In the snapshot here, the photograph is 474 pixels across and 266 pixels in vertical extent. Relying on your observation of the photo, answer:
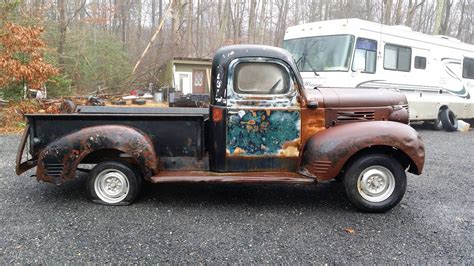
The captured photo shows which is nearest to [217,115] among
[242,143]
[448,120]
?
[242,143]

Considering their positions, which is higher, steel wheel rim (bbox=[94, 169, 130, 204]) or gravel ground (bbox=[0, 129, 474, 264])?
steel wheel rim (bbox=[94, 169, 130, 204])

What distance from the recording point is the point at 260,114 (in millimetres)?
4484

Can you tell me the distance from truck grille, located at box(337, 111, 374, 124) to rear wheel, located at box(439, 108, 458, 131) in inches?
369

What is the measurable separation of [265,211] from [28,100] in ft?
30.9

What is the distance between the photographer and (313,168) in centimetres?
442

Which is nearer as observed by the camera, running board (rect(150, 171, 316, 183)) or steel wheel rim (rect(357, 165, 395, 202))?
running board (rect(150, 171, 316, 183))

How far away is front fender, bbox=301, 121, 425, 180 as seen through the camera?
4.29m

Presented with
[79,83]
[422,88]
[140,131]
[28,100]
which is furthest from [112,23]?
[140,131]

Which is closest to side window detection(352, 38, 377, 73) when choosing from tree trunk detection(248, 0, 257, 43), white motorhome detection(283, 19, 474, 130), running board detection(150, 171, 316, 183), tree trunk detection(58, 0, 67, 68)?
white motorhome detection(283, 19, 474, 130)

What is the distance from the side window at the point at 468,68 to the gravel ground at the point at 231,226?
32.6ft

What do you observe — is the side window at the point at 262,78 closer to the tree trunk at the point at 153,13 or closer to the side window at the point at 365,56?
the side window at the point at 365,56

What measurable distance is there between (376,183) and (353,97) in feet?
3.73

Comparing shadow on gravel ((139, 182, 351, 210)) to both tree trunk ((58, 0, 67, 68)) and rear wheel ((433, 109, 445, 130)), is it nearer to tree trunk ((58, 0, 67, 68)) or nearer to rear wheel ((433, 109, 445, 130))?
rear wheel ((433, 109, 445, 130))

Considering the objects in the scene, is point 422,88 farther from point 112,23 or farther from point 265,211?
point 112,23
